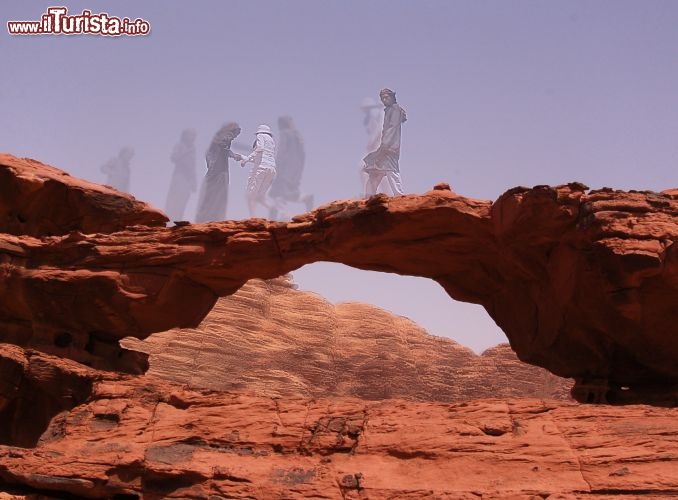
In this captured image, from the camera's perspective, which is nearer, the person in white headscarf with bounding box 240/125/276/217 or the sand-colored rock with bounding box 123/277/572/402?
the sand-colored rock with bounding box 123/277/572/402

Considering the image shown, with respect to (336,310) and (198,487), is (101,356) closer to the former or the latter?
(198,487)

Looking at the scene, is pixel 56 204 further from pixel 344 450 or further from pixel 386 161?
pixel 386 161

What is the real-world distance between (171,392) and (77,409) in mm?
1524

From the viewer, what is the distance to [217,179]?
5275cm

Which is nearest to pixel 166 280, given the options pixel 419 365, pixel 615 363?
pixel 615 363

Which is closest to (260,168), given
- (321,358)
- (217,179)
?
(217,179)

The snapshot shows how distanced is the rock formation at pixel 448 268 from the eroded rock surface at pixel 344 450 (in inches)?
113

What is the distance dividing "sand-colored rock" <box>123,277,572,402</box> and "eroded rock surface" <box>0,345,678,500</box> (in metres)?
20.6

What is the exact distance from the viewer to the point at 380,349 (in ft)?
132

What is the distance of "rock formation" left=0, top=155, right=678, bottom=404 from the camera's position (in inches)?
535

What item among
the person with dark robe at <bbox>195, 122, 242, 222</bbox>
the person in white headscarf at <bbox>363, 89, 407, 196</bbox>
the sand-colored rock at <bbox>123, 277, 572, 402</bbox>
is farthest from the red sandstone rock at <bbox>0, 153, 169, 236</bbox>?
the person with dark robe at <bbox>195, 122, 242, 222</bbox>

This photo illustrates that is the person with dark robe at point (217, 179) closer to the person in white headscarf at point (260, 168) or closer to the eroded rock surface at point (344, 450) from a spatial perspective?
the person in white headscarf at point (260, 168)

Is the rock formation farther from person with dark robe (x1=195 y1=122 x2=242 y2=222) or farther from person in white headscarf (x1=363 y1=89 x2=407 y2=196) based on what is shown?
person with dark robe (x1=195 y1=122 x2=242 y2=222)

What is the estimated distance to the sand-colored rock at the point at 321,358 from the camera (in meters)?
35.3
